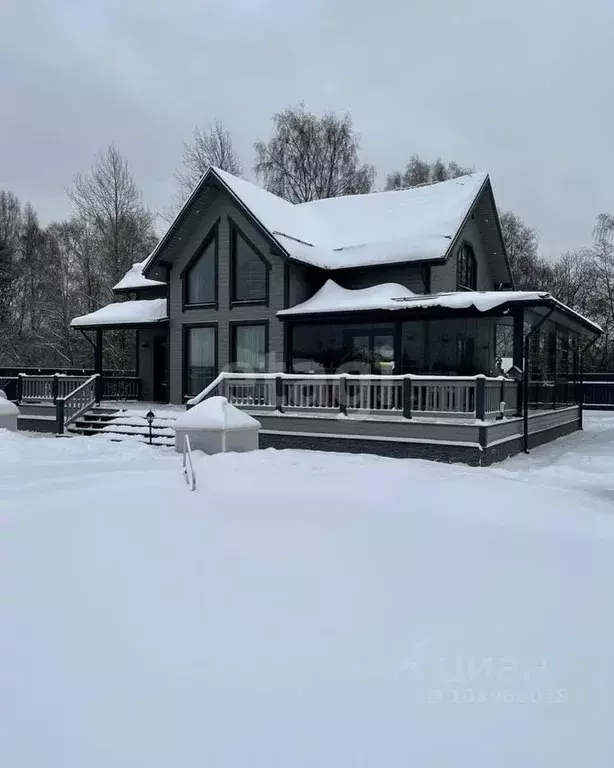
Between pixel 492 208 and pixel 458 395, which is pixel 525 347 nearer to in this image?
pixel 458 395

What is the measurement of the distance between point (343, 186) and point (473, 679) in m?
33.3

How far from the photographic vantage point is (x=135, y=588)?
4617 mm

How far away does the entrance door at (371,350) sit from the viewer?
50.4 feet

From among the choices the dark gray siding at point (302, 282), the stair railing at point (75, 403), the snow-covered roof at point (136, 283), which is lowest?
the stair railing at point (75, 403)

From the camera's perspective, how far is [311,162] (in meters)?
34.0

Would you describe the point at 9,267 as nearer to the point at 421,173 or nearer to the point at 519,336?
the point at 421,173

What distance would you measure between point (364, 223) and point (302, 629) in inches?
628

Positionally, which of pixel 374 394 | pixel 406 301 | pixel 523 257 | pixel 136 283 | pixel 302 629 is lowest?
pixel 302 629

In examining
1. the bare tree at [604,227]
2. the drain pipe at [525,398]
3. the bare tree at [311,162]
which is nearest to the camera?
the drain pipe at [525,398]

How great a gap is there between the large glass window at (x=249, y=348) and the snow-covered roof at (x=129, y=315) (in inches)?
104

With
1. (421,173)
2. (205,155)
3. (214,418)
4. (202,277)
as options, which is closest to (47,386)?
(202,277)

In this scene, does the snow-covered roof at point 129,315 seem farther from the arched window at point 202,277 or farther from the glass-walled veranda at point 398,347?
the glass-walled veranda at point 398,347

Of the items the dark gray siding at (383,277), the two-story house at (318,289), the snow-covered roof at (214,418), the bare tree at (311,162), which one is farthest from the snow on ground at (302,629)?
the bare tree at (311,162)

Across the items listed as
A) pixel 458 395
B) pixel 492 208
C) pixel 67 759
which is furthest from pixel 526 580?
pixel 492 208
